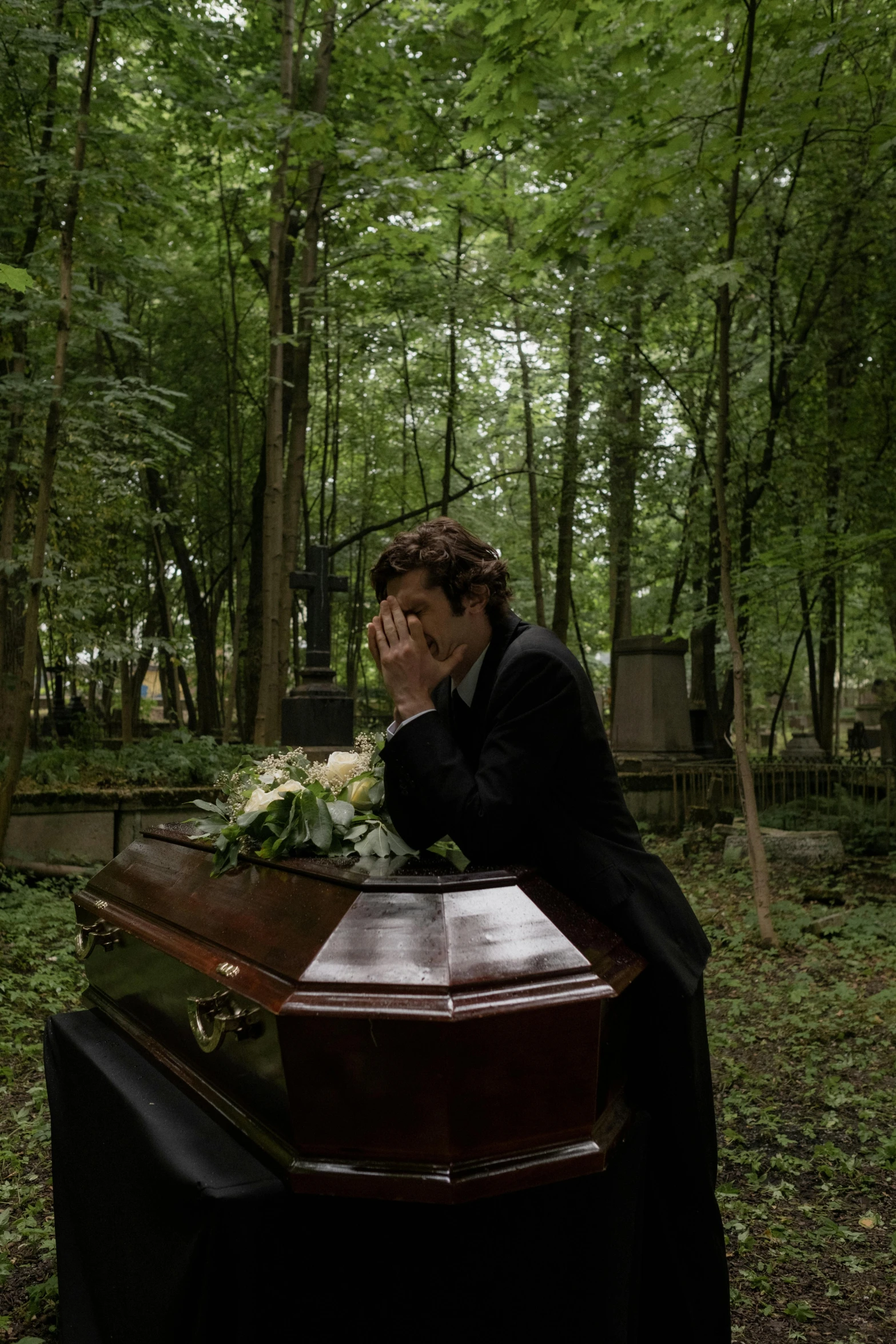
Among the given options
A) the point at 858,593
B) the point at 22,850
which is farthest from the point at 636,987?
the point at 858,593

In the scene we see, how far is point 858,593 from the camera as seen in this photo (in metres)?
15.6

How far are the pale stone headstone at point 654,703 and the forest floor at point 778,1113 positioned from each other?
5058 millimetres

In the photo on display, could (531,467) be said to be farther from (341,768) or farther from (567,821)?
(567,821)

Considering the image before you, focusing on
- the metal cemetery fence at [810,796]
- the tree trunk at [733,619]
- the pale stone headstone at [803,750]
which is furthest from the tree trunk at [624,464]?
the tree trunk at [733,619]

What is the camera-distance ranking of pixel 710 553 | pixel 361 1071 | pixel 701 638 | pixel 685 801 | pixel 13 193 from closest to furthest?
pixel 361 1071 < pixel 13 193 < pixel 685 801 < pixel 710 553 < pixel 701 638

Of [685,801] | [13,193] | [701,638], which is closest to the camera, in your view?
[13,193]

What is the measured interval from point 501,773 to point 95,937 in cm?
122

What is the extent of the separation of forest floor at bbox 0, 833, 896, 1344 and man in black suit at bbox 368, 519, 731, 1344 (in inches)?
36.7

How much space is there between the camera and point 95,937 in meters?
2.33

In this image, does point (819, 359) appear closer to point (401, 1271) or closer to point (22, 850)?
point (22, 850)

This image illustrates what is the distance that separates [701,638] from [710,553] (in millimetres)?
2548

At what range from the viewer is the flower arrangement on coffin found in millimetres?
1860

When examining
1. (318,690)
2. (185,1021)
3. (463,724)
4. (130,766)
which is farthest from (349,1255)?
(318,690)

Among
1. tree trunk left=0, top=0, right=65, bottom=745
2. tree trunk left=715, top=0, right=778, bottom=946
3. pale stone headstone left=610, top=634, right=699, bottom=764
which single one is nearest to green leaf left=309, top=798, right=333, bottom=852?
tree trunk left=715, top=0, right=778, bottom=946
